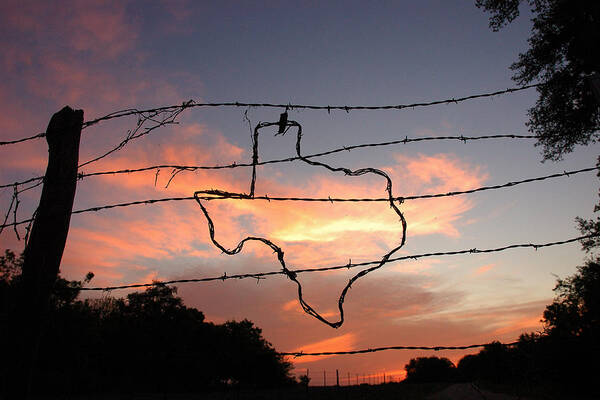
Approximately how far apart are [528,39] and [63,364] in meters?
40.0

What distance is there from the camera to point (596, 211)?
14836 millimetres

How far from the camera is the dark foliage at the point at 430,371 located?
10281cm

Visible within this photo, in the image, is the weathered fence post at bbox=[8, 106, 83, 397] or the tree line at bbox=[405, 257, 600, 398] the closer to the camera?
the weathered fence post at bbox=[8, 106, 83, 397]

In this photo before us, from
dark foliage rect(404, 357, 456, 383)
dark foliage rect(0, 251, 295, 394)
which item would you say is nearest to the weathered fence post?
dark foliage rect(0, 251, 295, 394)

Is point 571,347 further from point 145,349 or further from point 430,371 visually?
point 430,371

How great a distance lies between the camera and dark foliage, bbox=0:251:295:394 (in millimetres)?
33469

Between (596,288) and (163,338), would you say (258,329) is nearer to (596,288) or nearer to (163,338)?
(163,338)

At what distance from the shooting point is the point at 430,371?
348 ft

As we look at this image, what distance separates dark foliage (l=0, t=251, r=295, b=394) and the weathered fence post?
33240 mm

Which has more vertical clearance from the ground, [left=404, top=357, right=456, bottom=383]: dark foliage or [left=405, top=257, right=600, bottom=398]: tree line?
[left=405, top=257, right=600, bottom=398]: tree line

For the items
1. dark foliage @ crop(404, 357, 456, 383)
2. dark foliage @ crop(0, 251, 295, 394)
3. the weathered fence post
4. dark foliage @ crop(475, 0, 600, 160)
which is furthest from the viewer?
dark foliage @ crop(404, 357, 456, 383)

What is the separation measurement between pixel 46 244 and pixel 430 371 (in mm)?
120099

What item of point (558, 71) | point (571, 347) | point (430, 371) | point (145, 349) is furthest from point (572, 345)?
point (430, 371)

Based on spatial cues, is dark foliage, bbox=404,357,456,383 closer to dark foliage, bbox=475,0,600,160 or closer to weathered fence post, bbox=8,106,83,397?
dark foliage, bbox=475,0,600,160
